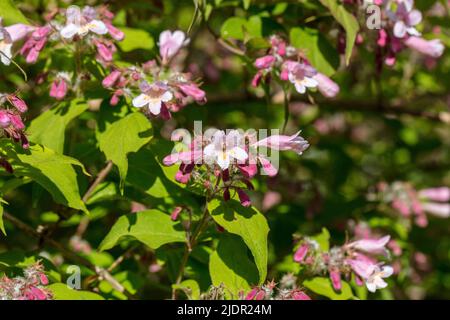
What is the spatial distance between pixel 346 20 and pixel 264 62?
0.39 m

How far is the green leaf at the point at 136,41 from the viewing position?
3393 mm

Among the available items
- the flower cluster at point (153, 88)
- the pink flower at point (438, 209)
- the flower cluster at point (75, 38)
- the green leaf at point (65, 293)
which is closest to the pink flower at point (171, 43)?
the flower cluster at point (153, 88)

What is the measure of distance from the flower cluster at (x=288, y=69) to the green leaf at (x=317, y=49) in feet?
0.42

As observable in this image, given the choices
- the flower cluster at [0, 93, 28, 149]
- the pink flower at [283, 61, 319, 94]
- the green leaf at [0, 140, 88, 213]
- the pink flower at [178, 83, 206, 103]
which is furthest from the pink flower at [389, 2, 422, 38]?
the flower cluster at [0, 93, 28, 149]

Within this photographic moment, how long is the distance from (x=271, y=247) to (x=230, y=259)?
106cm

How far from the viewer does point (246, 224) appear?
2535 millimetres

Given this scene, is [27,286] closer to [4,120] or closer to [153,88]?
[4,120]

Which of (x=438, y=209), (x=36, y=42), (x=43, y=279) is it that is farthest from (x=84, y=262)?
(x=438, y=209)

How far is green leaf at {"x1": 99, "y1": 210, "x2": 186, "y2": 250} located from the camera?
8.78ft

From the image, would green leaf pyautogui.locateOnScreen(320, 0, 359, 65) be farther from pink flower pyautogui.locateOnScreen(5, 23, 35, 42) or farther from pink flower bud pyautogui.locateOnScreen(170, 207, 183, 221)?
pink flower pyautogui.locateOnScreen(5, 23, 35, 42)

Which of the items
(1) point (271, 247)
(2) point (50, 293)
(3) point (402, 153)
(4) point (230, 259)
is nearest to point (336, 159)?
(3) point (402, 153)

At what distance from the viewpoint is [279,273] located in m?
3.56

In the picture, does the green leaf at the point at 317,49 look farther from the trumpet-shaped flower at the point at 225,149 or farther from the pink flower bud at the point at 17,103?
the pink flower bud at the point at 17,103

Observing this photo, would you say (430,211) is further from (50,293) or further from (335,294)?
(50,293)
